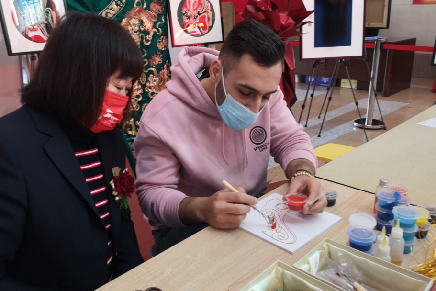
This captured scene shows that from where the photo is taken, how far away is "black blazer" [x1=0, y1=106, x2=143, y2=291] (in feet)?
3.03

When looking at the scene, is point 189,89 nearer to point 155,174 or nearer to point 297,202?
point 155,174

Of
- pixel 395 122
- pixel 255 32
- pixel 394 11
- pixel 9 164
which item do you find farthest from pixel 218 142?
pixel 394 11

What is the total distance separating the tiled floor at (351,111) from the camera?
13.1 feet

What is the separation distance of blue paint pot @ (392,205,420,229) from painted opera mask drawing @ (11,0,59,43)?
8.56 ft

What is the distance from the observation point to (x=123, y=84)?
1.11 metres

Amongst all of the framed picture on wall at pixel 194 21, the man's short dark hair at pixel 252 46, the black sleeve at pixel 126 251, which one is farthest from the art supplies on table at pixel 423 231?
the framed picture on wall at pixel 194 21

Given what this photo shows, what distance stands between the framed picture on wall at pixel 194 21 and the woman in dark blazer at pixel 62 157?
2.68 meters

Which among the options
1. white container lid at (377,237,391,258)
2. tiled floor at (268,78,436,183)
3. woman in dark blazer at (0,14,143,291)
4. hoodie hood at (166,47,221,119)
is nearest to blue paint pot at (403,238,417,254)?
white container lid at (377,237,391,258)

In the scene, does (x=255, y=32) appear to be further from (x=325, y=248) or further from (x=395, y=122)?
(x=395, y=122)

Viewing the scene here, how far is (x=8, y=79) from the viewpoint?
116 inches

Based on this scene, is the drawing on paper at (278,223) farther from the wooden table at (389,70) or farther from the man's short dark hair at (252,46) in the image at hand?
the wooden table at (389,70)

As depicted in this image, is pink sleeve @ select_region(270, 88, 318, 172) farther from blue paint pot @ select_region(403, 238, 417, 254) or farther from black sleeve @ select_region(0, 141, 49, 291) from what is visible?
black sleeve @ select_region(0, 141, 49, 291)

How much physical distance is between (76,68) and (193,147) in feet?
1.65

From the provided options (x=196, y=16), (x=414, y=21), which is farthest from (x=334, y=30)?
(x=414, y=21)
